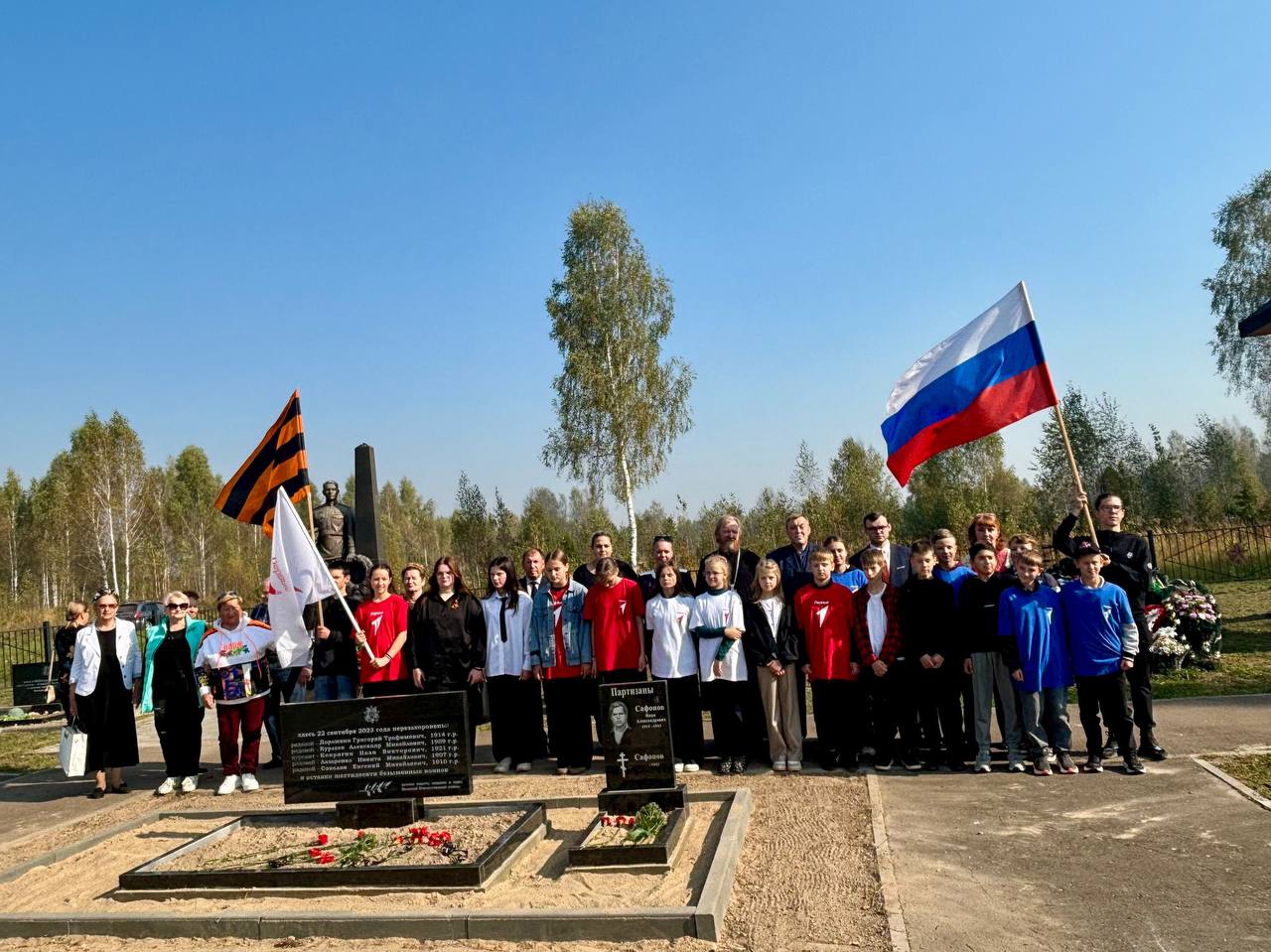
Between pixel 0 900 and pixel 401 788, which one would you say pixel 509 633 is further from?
pixel 0 900

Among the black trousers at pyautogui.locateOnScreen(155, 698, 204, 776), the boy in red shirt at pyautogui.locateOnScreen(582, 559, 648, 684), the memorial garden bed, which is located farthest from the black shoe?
the black trousers at pyautogui.locateOnScreen(155, 698, 204, 776)

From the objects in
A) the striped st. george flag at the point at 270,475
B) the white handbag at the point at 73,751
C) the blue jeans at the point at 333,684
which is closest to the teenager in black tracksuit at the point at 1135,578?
the blue jeans at the point at 333,684

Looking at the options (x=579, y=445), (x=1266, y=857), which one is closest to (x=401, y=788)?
(x=1266, y=857)

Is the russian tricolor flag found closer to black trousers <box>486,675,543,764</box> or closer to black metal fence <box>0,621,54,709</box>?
black trousers <box>486,675,543,764</box>

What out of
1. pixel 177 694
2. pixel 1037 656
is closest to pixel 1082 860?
pixel 1037 656

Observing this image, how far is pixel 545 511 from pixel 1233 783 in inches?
1433

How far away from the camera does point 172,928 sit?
516 cm

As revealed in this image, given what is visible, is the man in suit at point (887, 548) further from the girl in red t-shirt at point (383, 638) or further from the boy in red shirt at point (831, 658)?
the girl in red t-shirt at point (383, 638)

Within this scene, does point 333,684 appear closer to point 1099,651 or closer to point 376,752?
point 376,752

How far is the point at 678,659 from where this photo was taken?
8.10 metres

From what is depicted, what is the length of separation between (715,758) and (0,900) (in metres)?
5.37

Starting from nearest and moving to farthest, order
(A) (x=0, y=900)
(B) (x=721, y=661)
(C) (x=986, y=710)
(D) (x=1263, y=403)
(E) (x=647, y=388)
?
(A) (x=0, y=900), (C) (x=986, y=710), (B) (x=721, y=661), (E) (x=647, y=388), (D) (x=1263, y=403)

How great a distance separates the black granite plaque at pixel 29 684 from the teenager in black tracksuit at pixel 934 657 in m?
14.4

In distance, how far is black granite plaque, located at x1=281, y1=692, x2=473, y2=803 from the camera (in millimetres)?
6559
